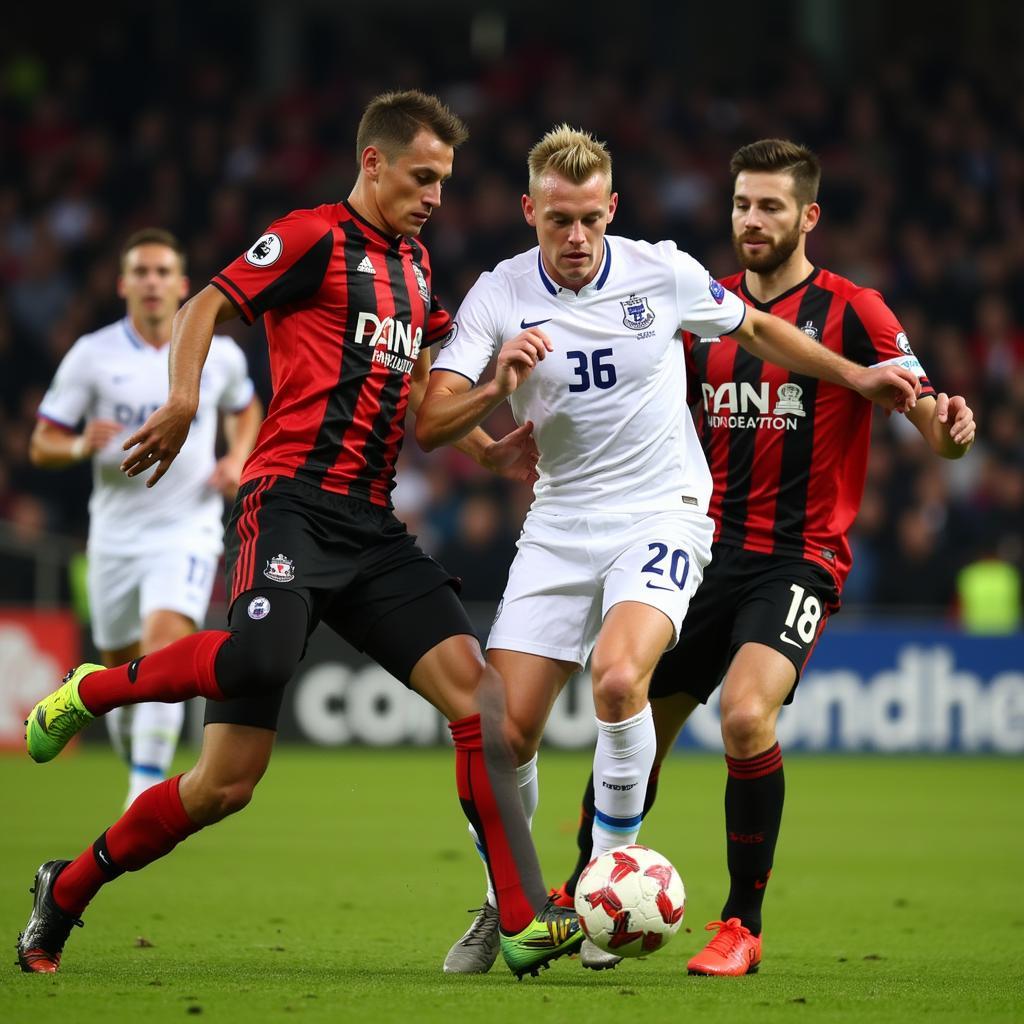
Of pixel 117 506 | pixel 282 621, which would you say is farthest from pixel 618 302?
pixel 117 506

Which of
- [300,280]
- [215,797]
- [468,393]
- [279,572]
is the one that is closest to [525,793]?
[215,797]

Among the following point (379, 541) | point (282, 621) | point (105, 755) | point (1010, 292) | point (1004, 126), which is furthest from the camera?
point (1004, 126)

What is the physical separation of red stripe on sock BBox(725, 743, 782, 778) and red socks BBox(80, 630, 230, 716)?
1.68 meters

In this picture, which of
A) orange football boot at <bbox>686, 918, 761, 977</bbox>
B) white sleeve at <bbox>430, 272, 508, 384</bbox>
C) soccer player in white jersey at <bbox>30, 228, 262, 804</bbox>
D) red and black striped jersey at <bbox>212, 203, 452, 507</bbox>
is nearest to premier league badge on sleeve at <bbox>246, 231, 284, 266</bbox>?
red and black striped jersey at <bbox>212, 203, 452, 507</bbox>

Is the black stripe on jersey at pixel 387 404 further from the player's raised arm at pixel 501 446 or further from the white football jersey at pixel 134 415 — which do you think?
the white football jersey at pixel 134 415

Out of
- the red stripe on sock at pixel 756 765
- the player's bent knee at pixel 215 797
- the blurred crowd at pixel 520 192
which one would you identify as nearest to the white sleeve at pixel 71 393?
the player's bent knee at pixel 215 797

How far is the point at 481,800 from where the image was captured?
18.2 ft

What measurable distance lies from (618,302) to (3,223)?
1479 centimetres

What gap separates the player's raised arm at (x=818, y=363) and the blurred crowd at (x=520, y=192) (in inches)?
370

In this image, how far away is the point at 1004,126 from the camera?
65.3 feet

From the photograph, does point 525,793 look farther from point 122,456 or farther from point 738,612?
point 122,456

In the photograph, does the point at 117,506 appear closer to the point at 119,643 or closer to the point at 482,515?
the point at 119,643

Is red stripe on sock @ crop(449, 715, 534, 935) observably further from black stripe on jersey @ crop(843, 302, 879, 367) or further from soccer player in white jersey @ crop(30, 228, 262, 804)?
soccer player in white jersey @ crop(30, 228, 262, 804)

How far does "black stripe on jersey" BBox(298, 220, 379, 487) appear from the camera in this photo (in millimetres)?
5613
